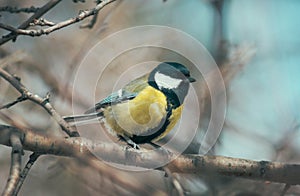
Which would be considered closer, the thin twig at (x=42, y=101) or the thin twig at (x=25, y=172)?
the thin twig at (x=25, y=172)

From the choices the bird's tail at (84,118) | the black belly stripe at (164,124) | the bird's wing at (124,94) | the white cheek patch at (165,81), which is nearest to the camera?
the bird's tail at (84,118)

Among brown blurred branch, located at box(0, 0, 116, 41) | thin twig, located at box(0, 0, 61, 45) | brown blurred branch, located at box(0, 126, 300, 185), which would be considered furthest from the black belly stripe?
thin twig, located at box(0, 0, 61, 45)

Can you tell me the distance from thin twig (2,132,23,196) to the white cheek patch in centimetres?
139

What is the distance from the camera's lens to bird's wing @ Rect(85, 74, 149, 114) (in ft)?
9.84

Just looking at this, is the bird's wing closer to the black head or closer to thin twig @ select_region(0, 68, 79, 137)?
the black head

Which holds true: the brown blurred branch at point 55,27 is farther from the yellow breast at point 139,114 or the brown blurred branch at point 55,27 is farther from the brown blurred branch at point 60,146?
the yellow breast at point 139,114

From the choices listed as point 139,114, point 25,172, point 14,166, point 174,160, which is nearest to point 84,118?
point 139,114

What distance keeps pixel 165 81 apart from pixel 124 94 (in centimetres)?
26

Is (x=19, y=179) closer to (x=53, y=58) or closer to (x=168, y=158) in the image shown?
(x=168, y=158)

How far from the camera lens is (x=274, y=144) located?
2.55 meters

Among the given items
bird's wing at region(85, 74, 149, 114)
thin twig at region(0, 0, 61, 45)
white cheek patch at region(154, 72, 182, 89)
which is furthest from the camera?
white cheek patch at region(154, 72, 182, 89)

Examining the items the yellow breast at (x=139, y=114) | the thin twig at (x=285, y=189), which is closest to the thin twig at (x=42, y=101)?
the thin twig at (x=285, y=189)

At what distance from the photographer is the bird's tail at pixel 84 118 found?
269cm

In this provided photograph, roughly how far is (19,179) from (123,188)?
67 centimetres
